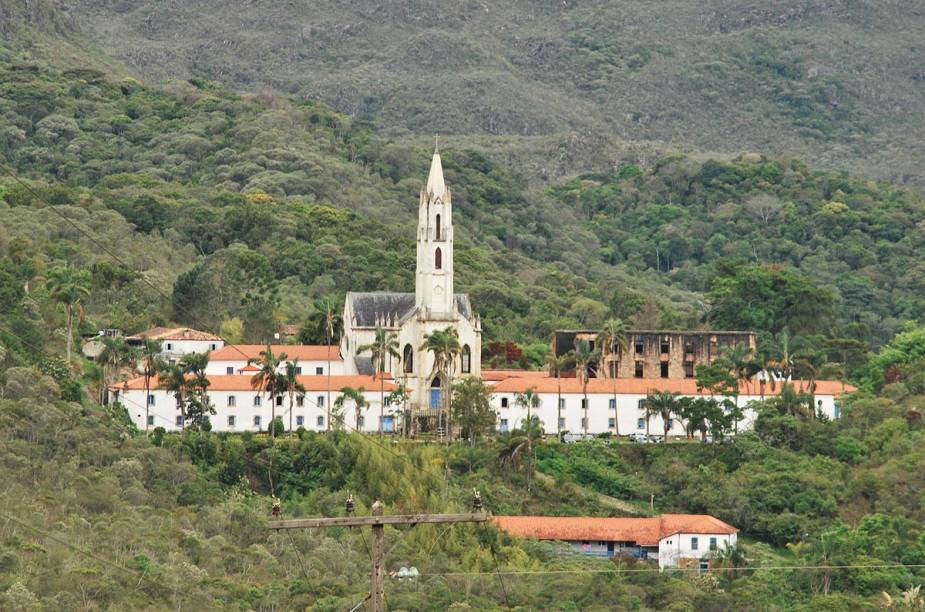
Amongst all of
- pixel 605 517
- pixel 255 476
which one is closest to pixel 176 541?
pixel 255 476

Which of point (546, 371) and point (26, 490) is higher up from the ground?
point (546, 371)

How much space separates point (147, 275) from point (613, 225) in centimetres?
8720

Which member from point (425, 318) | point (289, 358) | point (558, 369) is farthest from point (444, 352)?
point (289, 358)

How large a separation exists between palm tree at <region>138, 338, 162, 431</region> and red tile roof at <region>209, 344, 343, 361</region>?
4942 mm

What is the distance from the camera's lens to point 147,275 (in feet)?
376

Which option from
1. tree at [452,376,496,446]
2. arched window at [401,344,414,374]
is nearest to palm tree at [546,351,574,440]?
tree at [452,376,496,446]

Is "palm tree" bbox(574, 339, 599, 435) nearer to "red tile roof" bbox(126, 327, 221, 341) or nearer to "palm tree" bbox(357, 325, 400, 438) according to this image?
"palm tree" bbox(357, 325, 400, 438)

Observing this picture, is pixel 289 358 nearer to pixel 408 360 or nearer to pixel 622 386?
pixel 408 360

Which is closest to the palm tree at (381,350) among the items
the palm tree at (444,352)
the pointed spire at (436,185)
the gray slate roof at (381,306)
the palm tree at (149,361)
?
the palm tree at (444,352)

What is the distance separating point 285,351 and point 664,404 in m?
17.3

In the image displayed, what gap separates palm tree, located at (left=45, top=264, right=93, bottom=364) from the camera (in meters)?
88.5

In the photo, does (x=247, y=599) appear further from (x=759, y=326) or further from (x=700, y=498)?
(x=759, y=326)

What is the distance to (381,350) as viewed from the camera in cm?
9144

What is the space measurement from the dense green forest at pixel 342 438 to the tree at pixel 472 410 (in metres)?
1.43
